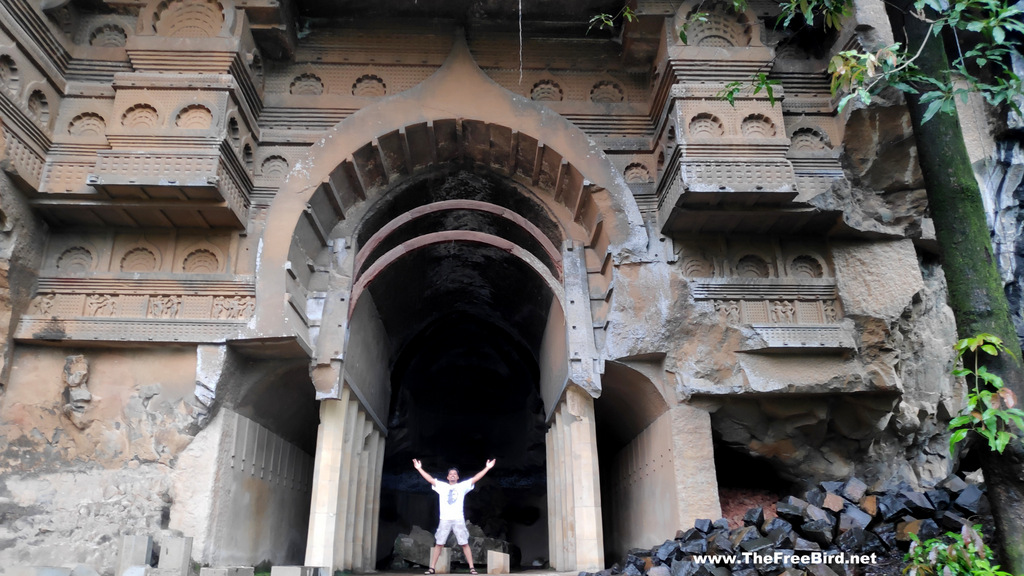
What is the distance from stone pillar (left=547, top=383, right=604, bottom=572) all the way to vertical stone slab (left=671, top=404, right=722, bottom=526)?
1.02 meters

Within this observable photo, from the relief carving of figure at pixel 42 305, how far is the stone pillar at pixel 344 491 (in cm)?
321

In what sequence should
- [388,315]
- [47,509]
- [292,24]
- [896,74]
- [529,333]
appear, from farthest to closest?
[529,333] → [388,315] → [292,24] → [47,509] → [896,74]

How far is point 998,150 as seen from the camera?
9.30 m

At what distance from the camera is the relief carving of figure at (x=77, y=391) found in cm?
730

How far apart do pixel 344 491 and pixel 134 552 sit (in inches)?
103

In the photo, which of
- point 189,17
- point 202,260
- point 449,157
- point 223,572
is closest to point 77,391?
point 202,260

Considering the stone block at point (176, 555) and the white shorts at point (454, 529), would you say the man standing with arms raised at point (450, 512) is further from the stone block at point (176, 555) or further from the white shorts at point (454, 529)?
the stone block at point (176, 555)

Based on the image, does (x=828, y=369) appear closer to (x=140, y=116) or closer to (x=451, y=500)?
(x=451, y=500)

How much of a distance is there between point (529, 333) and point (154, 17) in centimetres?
745

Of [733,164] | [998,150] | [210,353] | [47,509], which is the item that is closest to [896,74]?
[733,164]

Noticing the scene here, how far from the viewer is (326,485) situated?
7.88 m

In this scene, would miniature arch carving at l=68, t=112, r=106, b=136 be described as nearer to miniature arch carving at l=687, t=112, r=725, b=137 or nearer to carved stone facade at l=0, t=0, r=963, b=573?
carved stone facade at l=0, t=0, r=963, b=573

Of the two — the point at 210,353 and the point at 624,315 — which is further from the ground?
the point at 624,315

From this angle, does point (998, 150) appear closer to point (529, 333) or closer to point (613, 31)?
point (613, 31)
